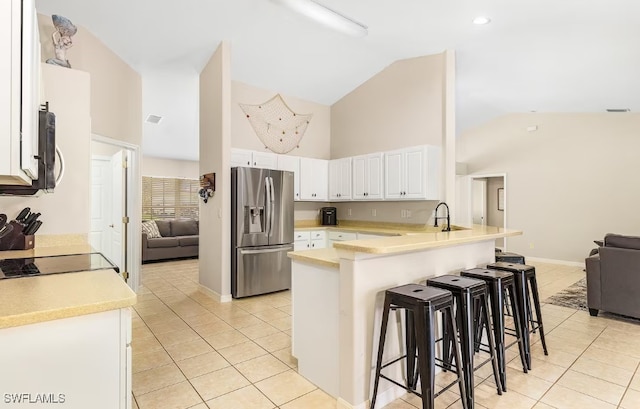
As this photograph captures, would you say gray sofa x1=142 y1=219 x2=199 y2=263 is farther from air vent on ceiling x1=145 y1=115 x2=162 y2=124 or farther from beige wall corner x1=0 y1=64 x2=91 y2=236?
beige wall corner x1=0 y1=64 x2=91 y2=236

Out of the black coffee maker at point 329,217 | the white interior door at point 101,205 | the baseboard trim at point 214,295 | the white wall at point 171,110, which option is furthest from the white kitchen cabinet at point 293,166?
the white interior door at point 101,205

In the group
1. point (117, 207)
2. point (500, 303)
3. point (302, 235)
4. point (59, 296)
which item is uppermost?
point (117, 207)

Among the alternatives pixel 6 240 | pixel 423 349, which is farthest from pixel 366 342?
pixel 6 240

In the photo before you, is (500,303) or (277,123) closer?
(500,303)

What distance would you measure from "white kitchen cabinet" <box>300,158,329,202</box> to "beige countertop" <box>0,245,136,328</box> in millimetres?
4081

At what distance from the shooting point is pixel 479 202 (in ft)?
29.2

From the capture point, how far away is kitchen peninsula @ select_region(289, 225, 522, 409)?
192 cm

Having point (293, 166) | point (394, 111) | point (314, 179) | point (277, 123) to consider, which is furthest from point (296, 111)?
point (394, 111)

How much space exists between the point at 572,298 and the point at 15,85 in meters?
5.58

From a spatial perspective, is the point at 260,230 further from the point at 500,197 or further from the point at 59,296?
the point at 500,197

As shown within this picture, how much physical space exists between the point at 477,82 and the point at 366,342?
15.7 feet

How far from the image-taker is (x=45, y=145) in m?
1.47

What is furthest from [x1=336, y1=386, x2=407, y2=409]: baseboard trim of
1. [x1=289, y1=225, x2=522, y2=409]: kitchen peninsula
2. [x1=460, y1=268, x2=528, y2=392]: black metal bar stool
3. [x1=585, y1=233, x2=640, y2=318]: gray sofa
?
[x1=585, y1=233, x2=640, y2=318]: gray sofa

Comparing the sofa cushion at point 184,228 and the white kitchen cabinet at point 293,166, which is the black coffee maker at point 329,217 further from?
the sofa cushion at point 184,228
